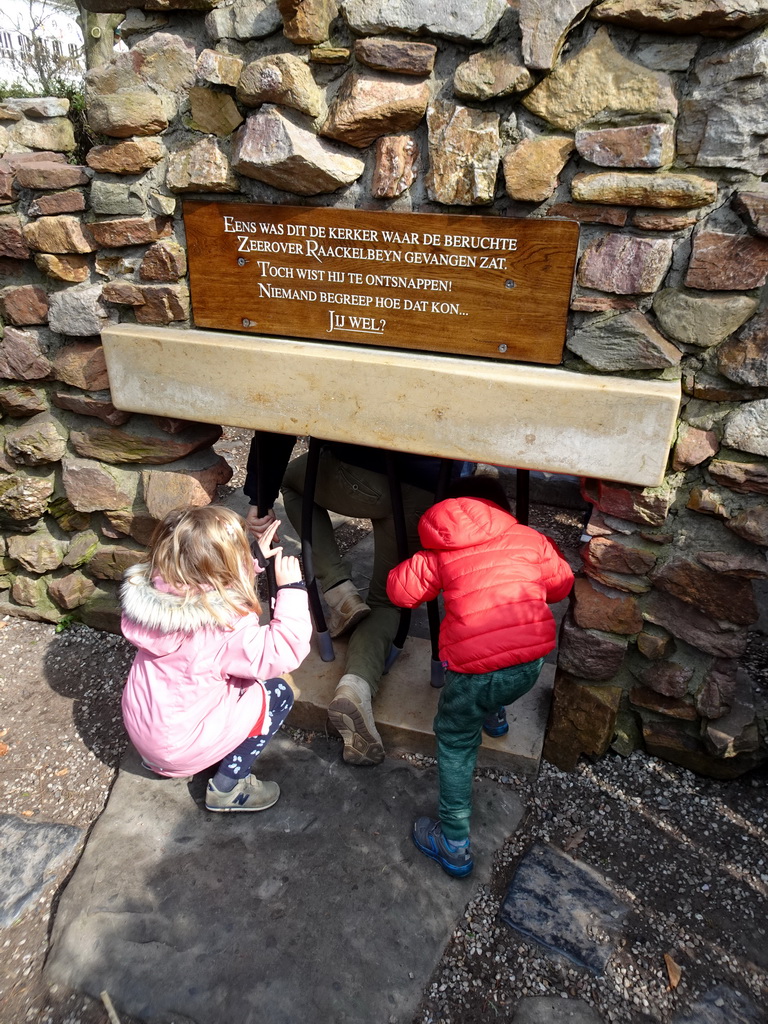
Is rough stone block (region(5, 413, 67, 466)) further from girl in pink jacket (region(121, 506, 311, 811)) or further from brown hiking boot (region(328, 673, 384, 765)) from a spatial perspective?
brown hiking boot (region(328, 673, 384, 765))

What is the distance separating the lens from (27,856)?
223cm

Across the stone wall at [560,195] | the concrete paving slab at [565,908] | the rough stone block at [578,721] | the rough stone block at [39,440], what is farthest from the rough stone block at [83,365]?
the concrete paving slab at [565,908]

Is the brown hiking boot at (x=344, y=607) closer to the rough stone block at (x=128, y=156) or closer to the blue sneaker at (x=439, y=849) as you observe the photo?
the blue sneaker at (x=439, y=849)

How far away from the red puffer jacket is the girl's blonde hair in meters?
0.49

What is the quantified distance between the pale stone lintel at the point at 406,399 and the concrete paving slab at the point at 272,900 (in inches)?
49.0

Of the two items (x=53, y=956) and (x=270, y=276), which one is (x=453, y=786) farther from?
(x=270, y=276)

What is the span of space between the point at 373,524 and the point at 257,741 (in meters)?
0.95

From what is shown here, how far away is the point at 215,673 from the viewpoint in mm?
2115

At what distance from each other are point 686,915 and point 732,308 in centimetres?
179

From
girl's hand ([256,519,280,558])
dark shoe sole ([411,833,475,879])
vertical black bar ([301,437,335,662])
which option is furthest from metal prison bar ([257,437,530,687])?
dark shoe sole ([411,833,475,879])

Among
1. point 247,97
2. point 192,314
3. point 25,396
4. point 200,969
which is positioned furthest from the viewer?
point 25,396

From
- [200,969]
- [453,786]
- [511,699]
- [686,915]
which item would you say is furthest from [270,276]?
[686,915]

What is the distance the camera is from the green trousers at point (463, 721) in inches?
79.0

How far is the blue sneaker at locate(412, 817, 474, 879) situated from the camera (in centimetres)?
214
